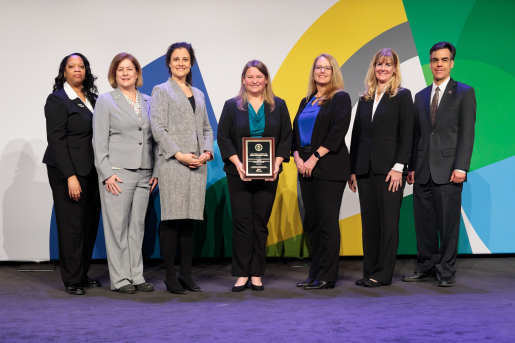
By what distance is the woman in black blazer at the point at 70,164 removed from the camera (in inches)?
127

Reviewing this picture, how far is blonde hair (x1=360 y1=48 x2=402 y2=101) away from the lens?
3365 mm

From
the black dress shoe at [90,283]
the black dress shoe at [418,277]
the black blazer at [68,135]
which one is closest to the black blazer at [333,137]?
the black dress shoe at [418,277]

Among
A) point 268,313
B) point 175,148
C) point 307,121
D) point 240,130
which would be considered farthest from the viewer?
point 307,121

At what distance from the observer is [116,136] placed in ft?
10.5

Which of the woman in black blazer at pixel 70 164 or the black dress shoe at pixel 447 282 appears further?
the black dress shoe at pixel 447 282

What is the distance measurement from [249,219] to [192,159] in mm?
581

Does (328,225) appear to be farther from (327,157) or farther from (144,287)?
(144,287)

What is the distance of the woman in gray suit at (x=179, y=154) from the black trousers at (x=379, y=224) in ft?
3.96

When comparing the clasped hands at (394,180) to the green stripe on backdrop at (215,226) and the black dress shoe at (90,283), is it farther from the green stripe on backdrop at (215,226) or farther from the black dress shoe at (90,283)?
the black dress shoe at (90,283)

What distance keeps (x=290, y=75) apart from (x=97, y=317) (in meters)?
2.87

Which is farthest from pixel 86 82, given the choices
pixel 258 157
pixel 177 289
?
pixel 177 289

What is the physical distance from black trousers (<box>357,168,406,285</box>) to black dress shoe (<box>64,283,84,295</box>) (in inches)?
81.4

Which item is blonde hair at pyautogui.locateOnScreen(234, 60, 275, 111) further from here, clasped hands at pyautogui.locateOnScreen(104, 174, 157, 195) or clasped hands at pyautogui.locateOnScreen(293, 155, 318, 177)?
clasped hands at pyautogui.locateOnScreen(104, 174, 157, 195)

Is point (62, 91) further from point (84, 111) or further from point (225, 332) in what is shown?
point (225, 332)
